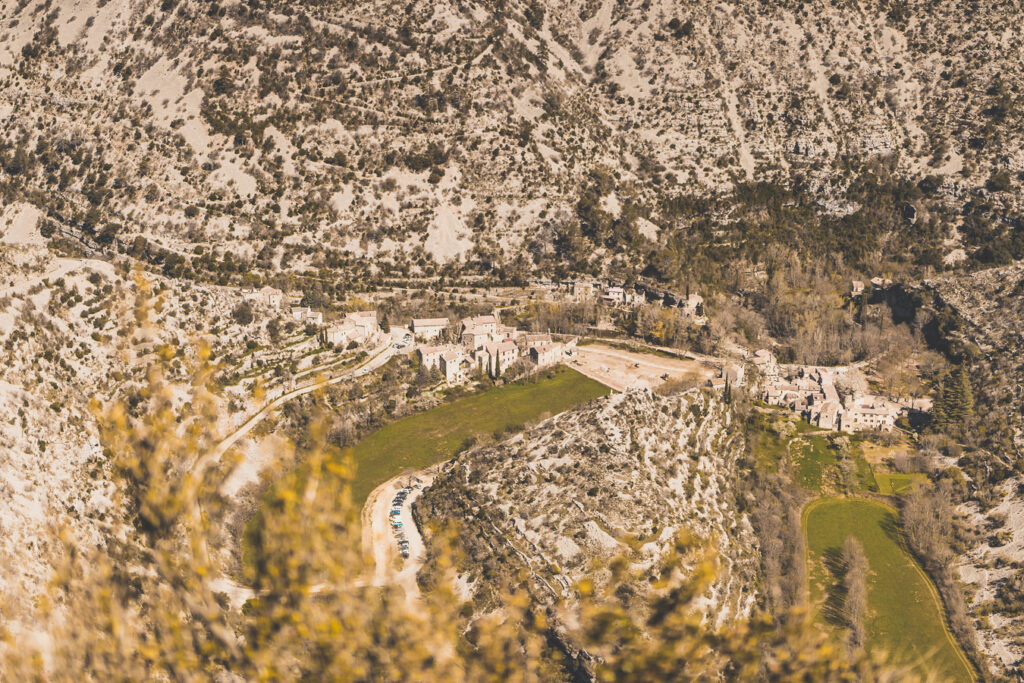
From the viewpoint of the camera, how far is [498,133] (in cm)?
9050

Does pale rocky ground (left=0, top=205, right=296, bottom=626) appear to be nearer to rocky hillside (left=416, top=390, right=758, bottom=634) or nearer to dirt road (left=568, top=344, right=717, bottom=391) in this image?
rocky hillside (left=416, top=390, right=758, bottom=634)

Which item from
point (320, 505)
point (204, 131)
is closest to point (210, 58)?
point (204, 131)

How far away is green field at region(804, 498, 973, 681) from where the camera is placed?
34.9m

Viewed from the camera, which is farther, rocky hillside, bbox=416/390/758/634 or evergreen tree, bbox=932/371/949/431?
evergreen tree, bbox=932/371/949/431

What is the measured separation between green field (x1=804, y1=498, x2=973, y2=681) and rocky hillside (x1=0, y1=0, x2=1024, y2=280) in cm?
4148

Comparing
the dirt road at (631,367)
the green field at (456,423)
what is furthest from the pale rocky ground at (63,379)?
the dirt road at (631,367)

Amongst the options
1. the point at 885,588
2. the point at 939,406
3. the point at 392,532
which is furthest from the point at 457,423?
the point at 939,406

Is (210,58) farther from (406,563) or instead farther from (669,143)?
(406,563)

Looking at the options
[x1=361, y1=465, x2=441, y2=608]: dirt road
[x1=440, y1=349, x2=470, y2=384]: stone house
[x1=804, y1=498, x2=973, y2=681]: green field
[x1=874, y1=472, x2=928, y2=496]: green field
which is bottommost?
[x1=361, y1=465, x2=441, y2=608]: dirt road

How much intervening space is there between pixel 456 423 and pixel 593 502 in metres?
18.3

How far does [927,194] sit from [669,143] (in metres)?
32.5

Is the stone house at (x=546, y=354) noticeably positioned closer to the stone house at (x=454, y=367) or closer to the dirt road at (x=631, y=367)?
the dirt road at (x=631, y=367)

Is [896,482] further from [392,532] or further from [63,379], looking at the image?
[63,379]

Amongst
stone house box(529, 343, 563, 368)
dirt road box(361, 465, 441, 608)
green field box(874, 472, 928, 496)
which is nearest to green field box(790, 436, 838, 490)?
green field box(874, 472, 928, 496)
